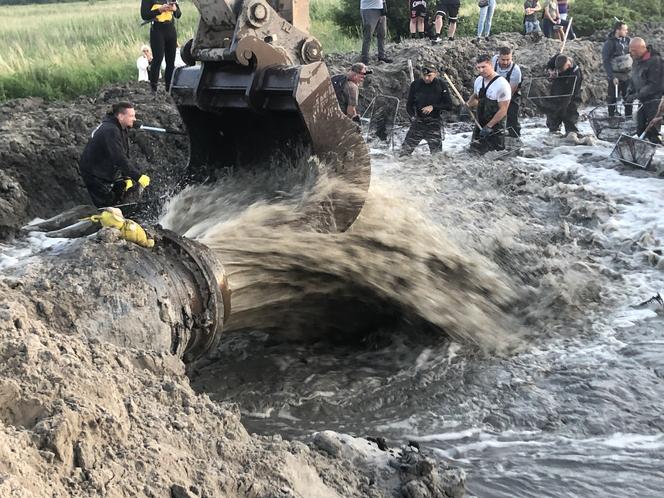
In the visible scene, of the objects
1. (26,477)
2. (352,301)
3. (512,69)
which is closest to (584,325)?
(352,301)

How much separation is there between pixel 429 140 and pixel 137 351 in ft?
28.1

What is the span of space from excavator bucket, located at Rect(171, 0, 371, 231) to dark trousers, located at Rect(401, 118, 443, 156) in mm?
5885

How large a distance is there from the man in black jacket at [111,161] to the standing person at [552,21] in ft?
50.4

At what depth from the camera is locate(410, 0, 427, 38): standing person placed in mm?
18797

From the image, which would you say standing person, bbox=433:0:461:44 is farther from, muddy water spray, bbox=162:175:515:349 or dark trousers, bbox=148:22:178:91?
muddy water spray, bbox=162:175:515:349

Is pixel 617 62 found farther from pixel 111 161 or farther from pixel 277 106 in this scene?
pixel 277 106

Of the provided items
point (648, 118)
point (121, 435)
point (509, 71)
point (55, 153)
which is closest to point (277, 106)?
point (121, 435)

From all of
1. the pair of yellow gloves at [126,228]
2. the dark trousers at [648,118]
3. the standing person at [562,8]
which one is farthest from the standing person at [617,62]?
the pair of yellow gloves at [126,228]

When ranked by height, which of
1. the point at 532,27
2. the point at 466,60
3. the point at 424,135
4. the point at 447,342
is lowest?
A: the point at 447,342

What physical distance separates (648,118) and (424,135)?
3.63 metres

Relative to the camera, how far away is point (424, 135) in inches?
462

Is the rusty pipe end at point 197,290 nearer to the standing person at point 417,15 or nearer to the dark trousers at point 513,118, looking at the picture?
the dark trousers at point 513,118

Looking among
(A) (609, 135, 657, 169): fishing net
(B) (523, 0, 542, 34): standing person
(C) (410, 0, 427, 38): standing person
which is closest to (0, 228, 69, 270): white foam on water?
(A) (609, 135, 657, 169): fishing net

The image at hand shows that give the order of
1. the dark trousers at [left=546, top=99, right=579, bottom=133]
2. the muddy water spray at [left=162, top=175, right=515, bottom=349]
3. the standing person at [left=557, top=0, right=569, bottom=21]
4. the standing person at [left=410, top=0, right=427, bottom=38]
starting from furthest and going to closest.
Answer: the standing person at [left=557, top=0, right=569, bottom=21] → the standing person at [left=410, top=0, right=427, bottom=38] → the dark trousers at [left=546, top=99, right=579, bottom=133] → the muddy water spray at [left=162, top=175, right=515, bottom=349]
